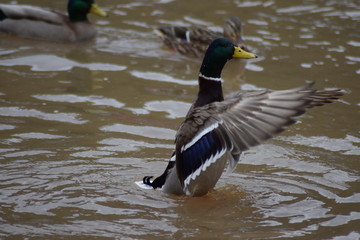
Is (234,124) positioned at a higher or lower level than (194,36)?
higher

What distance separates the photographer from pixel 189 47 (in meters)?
10.6

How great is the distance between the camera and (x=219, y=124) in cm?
523

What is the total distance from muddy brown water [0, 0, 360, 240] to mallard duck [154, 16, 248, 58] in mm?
227

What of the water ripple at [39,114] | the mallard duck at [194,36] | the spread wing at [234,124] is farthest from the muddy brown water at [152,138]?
the spread wing at [234,124]

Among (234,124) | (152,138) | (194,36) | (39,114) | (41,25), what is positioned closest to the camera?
(234,124)

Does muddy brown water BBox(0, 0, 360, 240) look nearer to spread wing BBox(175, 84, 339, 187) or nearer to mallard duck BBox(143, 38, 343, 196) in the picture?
mallard duck BBox(143, 38, 343, 196)

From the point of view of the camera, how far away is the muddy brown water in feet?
17.2

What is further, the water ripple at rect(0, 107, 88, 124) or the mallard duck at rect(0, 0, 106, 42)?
the mallard duck at rect(0, 0, 106, 42)

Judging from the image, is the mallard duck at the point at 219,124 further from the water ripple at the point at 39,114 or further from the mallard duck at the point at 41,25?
the mallard duck at the point at 41,25

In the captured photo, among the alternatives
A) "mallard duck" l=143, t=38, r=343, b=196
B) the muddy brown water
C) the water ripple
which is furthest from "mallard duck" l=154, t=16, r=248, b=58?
"mallard duck" l=143, t=38, r=343, b=196

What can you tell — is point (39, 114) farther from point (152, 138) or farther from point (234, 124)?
point (234, 124)

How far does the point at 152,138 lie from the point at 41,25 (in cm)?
473

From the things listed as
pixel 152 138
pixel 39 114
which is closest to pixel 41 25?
pixel 39 114

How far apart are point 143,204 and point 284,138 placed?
90.7 inches
